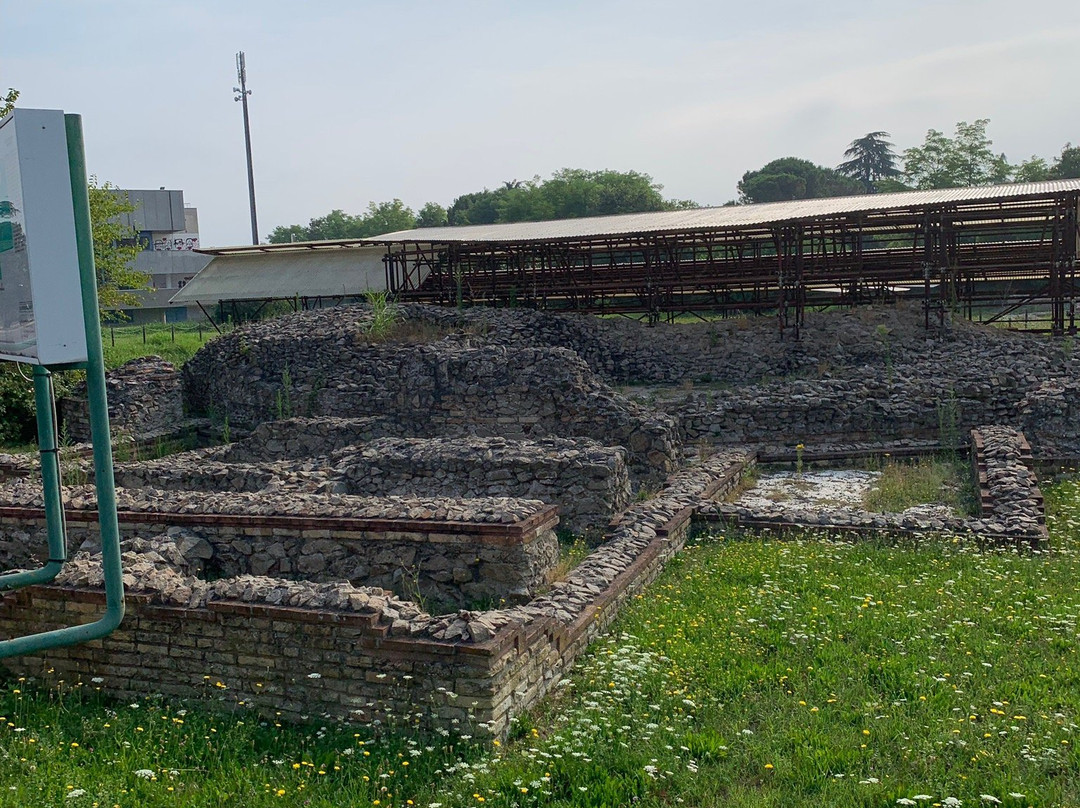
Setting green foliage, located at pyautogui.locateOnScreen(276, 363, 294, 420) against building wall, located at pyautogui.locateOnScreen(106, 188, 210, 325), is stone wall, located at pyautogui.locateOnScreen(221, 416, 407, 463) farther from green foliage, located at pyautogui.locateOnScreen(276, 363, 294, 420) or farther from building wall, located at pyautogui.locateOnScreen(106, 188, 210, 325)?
building wall, located at pyautogui.locateOnScreen(106, 188, 210, 325)

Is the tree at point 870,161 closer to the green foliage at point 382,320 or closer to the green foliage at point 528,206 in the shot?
the green foliage at point 528,206

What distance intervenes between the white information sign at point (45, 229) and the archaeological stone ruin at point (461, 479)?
116 inches

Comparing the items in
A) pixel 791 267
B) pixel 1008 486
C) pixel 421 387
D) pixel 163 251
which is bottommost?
pixel 1008 486

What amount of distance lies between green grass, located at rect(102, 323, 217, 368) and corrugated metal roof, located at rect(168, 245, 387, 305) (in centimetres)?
138

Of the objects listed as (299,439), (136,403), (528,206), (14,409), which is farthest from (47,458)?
(528,206)

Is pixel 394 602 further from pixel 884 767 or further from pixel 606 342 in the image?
pixel 606 342

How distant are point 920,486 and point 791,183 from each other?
2185 inches

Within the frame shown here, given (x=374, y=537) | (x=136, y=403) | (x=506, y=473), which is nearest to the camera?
(x=374, y=537)

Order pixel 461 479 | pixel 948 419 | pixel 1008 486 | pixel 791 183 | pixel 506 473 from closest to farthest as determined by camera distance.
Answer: pixel 1008 486 < pixel 506 473 < pixel 461 479 < pixel 948 419 < pixel 791 183

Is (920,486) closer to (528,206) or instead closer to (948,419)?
(948,419)

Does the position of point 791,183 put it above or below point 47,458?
above

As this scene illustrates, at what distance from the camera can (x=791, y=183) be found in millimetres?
62969

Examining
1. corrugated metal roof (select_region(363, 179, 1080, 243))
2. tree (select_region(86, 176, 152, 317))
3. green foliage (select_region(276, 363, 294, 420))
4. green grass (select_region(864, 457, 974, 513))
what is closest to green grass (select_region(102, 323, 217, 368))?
tree (select_region(86, 176, 152, 317))

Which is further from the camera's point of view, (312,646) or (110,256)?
(110,256)
